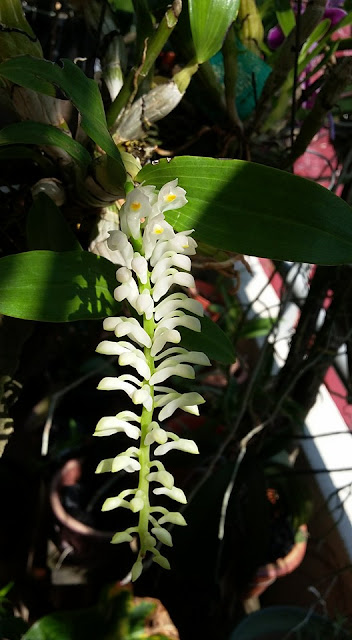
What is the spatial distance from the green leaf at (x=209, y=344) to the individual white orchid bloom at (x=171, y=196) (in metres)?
0.12

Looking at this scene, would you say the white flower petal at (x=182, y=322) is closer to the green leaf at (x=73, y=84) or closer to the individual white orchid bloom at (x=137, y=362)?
the individual white orchid bloom at (x=137, y=362)

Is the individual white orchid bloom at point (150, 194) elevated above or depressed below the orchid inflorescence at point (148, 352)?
above

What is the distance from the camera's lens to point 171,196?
0.45 meters

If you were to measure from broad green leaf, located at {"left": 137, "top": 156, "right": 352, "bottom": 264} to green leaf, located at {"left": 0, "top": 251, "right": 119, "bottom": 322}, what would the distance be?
0.28ft

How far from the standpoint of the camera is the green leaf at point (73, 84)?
0.47 meters

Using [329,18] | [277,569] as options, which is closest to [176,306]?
[329,18]

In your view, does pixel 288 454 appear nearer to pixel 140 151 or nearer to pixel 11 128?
pixel 140 151

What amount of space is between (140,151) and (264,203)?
9.3 inches

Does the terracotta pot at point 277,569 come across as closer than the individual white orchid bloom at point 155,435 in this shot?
No

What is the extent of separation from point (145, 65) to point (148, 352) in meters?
0.35

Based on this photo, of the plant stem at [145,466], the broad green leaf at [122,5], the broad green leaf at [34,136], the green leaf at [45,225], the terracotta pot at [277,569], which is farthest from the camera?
the terracotta pot at [277,569]

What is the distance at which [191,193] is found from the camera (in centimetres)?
51

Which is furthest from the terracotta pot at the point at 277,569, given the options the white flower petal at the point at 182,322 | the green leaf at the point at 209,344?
the white flower petal at the point at 182,322

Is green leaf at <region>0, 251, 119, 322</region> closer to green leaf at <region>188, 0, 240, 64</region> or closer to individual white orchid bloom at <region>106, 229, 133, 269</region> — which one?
individual white orchid bloom at <region>106, 229, 133, 269</region>
